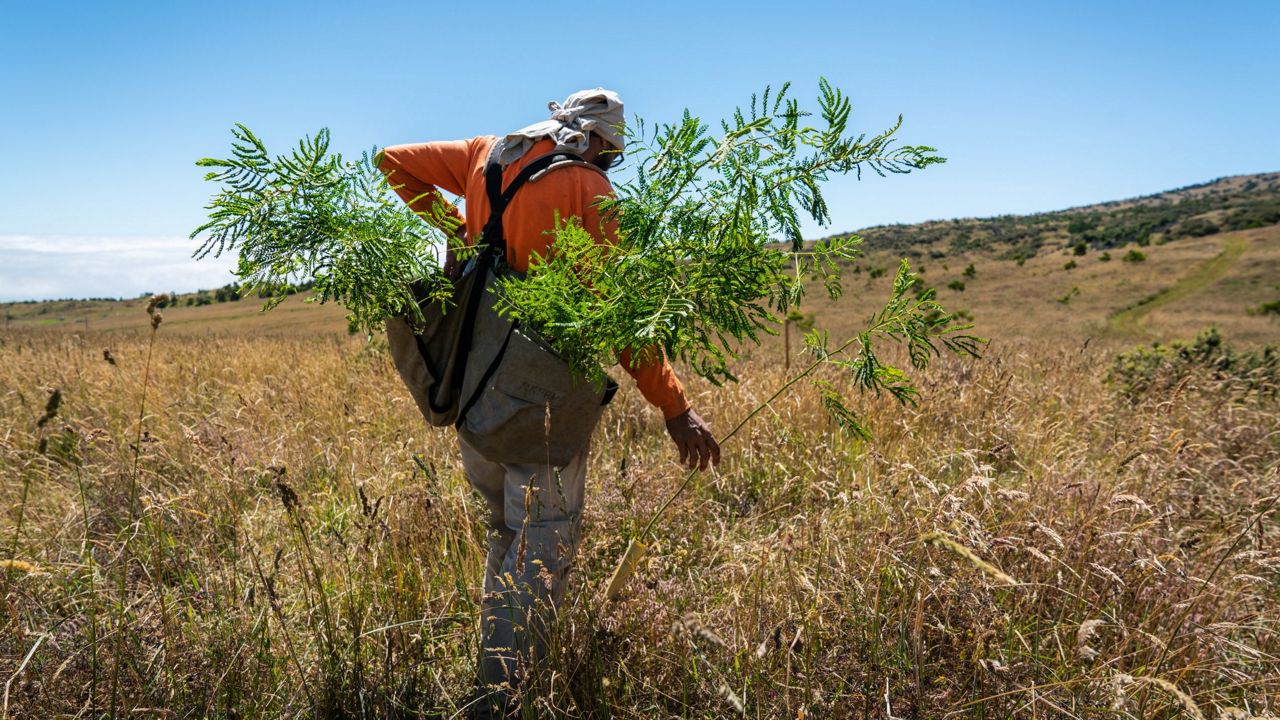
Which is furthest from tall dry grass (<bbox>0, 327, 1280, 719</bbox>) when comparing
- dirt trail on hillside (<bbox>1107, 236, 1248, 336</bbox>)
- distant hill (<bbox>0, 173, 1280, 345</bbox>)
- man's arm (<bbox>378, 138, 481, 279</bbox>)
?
dirt trail on hillside (<bbox>1107, 236, 1248, 336</bbox>)

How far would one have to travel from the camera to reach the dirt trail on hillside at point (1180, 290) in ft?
71.1

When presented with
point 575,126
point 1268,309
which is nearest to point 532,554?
point 575,126

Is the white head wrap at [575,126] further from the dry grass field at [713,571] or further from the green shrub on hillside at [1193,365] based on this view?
the green shrub on hillside at [1193,365]

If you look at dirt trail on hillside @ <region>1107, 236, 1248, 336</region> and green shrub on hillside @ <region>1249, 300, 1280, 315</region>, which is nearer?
green shrub on hillside @ <region>1249, 300, 1280, 315</region>

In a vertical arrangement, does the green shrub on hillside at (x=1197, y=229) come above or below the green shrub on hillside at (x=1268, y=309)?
above

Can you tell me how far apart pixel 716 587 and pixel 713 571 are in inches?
2.9

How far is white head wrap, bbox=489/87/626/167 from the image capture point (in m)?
1.82

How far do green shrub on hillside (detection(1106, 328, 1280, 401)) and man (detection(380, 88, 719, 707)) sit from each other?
190 inches

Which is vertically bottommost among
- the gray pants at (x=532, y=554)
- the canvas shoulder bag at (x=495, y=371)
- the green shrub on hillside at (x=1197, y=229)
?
the gray pants at (x=532, y=554)

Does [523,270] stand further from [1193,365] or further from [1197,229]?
[1197,229]

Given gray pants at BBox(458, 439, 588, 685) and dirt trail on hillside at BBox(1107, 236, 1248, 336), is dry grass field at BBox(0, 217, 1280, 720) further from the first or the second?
dirt trail on hillside at BBox(1107, 236, 1248, 336)

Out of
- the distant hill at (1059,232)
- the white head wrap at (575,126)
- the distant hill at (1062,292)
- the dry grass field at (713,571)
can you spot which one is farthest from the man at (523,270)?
the distant hill at (1059,232)

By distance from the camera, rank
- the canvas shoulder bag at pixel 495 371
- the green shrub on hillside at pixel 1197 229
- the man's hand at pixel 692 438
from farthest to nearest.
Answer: the green shrub on hillside at pixel 1197 229, the man's hand at pixel 692 438, the canvas shoulder bag at pixel 495 371

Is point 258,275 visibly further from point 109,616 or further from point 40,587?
point 40,587
